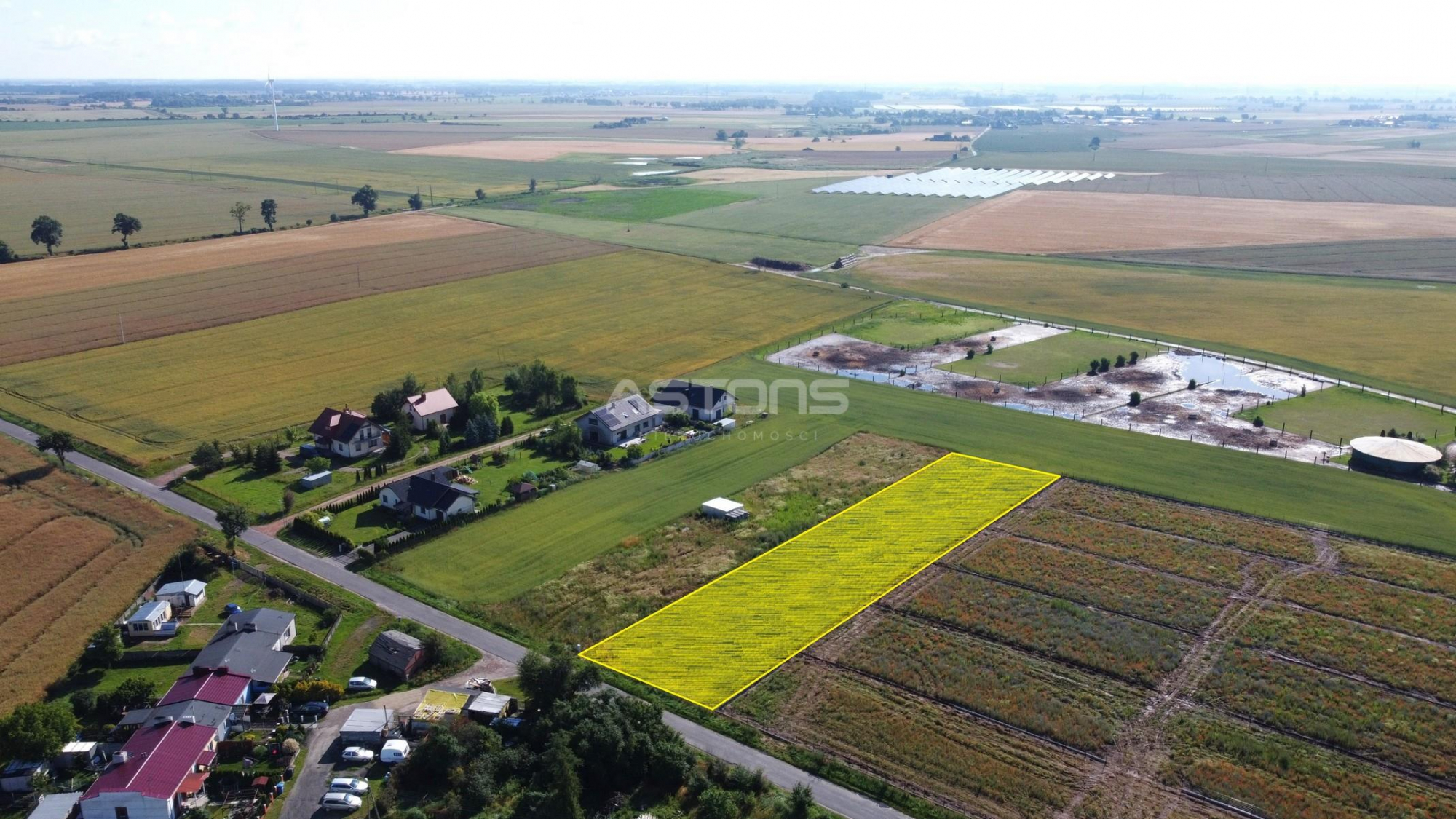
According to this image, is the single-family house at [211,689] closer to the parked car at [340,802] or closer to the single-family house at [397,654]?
the single-family house at [397,654]

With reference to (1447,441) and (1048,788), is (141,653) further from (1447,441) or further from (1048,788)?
(1447,441)

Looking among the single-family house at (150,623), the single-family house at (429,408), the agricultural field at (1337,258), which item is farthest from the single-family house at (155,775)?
the agricultural field at (1337,258)

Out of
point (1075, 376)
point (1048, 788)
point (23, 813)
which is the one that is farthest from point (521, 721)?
point (1075, 376)

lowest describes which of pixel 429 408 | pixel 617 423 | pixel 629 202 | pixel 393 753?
pixel 393 753

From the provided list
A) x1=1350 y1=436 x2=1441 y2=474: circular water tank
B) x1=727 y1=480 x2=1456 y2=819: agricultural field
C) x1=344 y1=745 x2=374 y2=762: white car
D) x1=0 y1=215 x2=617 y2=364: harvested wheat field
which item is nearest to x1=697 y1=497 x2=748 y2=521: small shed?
x1=727 y1=480 x2=1456 y2=819: agricultural field

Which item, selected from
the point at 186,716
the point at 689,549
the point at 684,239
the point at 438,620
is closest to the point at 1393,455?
the point at 689,549

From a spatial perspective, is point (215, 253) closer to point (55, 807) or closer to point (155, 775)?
point (55, 807)
